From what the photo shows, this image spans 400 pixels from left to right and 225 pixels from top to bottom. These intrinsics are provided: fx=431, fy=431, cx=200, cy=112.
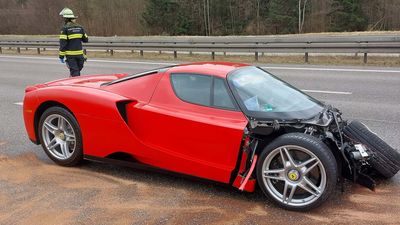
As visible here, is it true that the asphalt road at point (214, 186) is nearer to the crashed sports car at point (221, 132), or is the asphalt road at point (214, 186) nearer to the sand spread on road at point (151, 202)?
the sand spread on road at point (151, 202)

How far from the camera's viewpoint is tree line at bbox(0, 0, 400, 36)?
144ft

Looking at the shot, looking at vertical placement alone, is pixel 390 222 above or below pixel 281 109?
below

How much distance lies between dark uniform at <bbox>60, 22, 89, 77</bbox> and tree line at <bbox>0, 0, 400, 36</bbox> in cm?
3645

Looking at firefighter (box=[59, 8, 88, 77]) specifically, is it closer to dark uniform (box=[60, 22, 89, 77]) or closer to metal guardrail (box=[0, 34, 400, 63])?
dark uniform (box=[60, 22, 89, 77])

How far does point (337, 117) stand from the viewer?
4207 millimetres

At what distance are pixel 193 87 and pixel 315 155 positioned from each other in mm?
1383

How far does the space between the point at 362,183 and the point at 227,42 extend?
15.6 metres

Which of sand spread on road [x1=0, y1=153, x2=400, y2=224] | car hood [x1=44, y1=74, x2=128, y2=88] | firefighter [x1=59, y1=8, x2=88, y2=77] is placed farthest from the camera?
firefighter [x1=59, y1=8, x2=88, y2=77]

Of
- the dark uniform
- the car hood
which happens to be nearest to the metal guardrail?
the dark uniform

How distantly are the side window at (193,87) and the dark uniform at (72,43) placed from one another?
494 centimetres

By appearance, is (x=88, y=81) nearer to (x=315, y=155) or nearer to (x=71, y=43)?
(x=315, y=155)

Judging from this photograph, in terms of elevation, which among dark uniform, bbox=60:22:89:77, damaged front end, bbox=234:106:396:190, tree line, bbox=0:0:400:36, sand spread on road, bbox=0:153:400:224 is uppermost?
tree line, bbox=0:0:400:36

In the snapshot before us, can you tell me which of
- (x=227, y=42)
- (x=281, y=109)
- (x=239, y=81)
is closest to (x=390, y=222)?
(x=281, y=109)

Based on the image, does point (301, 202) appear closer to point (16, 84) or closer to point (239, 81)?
point (239, 81)
